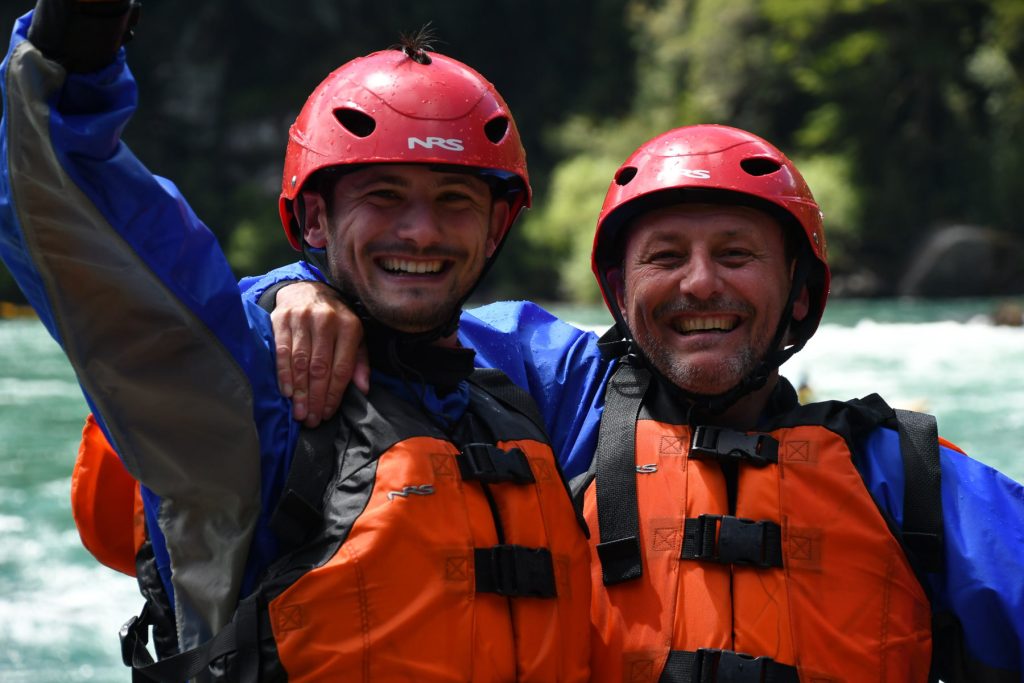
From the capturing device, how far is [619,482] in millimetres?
2750

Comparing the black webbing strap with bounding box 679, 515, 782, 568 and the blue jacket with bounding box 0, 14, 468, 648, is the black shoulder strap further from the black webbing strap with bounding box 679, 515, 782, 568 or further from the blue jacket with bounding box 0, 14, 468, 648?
the blue jacket with bounding box 0, 14, 468, 648

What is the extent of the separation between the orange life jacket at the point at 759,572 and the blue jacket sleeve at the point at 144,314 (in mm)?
855

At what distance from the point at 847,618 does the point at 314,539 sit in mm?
1127

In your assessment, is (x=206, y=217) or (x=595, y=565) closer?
(x=595, y=565)

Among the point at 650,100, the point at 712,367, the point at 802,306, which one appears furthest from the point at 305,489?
the point at 650,100

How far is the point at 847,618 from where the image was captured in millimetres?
2561

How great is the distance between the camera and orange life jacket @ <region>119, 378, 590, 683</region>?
2098mm

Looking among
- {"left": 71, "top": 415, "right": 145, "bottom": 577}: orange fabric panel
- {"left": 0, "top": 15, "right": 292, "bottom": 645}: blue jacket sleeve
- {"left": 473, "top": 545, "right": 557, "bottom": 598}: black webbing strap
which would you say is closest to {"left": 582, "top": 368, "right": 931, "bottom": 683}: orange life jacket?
{"left": 473, "top": 545, "right": 557, "bottom": 598}: black webbing strap

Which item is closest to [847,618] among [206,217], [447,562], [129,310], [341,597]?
[447,562]

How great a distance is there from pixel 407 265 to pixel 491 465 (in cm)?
43

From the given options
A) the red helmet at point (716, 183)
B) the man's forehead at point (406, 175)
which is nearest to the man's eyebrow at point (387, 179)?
the man's forehead at point (406, 175)

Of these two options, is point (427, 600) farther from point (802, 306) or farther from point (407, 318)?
point (802, 306)

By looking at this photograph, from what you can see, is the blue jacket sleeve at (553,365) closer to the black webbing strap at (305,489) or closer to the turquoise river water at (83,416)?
the black webbing strap at (305,489)

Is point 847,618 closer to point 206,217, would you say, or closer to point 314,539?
point 314,539
